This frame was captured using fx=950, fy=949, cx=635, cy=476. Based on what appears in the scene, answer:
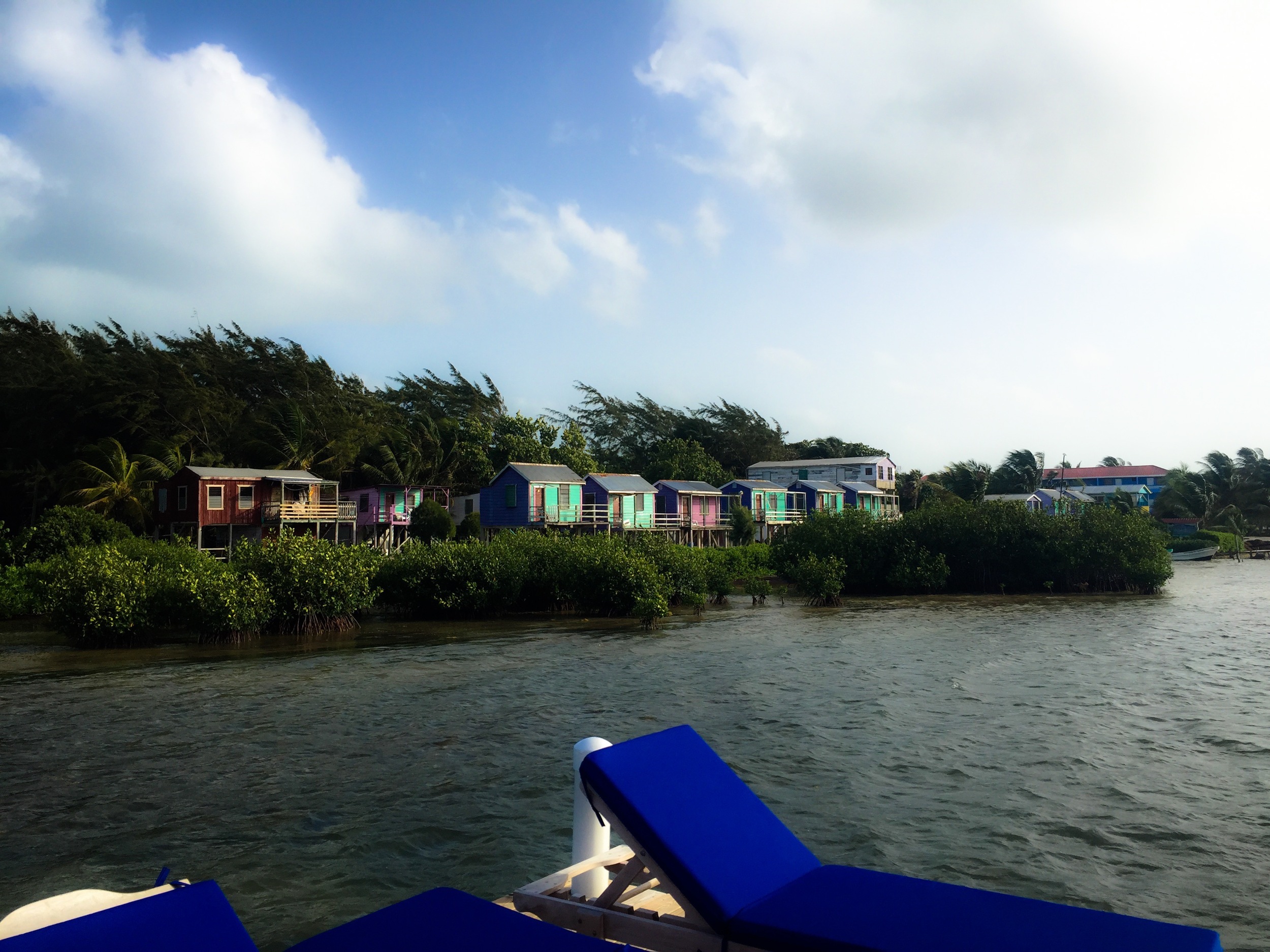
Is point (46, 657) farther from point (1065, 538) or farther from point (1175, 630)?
point (1065, 538)

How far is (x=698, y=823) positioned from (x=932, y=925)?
1.27 metres

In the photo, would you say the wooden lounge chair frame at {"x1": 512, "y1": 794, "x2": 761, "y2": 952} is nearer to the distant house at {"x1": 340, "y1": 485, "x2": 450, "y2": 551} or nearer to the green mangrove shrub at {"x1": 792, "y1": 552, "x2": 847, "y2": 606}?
the green mangrove shrub at {"x1": 792, "y1": 552, "x2": 847, "y2": 606}

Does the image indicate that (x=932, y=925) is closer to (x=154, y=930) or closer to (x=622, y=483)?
(x=154, y=930)

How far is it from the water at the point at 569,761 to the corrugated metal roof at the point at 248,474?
20.6m

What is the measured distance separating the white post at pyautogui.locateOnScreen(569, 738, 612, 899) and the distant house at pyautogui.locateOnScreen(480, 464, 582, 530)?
160 feet

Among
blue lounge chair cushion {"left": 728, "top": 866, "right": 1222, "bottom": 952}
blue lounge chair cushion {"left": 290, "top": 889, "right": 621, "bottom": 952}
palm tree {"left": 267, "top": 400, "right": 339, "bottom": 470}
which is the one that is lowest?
blue lounge chair cushion {"left": 728, "top": 866, "right": 1222, "bottom": 952}

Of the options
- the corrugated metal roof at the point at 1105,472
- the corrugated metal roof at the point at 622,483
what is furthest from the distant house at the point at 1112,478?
the corrugated metal roof at the point at 622,483

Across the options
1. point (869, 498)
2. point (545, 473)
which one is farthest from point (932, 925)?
point (869, 498)

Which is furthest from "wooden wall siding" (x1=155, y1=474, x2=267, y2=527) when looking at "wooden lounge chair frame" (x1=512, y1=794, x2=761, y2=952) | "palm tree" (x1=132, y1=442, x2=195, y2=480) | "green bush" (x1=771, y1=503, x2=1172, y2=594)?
"wooden lounge chair frame" (x1=512, y1=794, x2=761, y2=952)

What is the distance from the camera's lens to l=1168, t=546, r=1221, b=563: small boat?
68750 mm

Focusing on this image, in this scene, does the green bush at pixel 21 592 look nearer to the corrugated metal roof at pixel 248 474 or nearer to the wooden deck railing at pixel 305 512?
the corrugated metal roof at pixel 248 474

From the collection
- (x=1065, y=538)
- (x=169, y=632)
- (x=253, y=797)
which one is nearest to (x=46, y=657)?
(x=169, y=632)

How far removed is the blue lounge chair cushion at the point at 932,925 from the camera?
3.81 metres

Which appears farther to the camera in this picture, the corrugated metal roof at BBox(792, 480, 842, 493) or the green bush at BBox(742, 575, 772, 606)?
the corrugated metal roof at BBox(792, 480, 842, 493)
